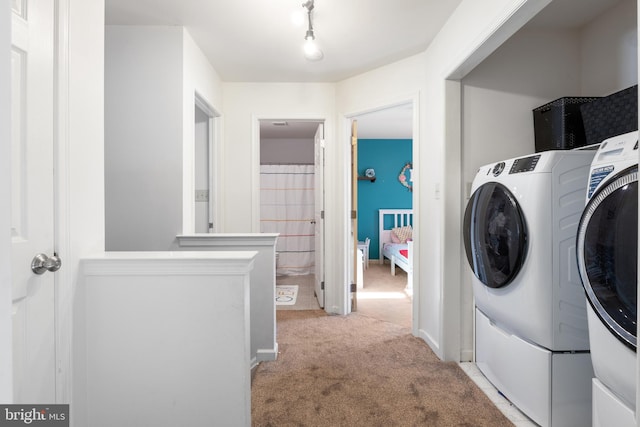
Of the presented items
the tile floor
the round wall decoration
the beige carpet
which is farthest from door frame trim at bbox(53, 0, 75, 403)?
the round wall decoration

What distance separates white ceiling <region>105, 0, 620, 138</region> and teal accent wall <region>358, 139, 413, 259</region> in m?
3.04

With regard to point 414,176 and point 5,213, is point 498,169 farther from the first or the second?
point 5,213

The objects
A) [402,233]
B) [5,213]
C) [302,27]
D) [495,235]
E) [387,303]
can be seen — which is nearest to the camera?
[5,213]

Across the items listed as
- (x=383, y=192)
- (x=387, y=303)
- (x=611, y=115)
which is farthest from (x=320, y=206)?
(x=383, y=192)

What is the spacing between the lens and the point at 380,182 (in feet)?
19.9

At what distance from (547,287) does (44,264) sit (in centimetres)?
196

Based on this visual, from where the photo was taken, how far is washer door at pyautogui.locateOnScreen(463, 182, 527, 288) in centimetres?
164

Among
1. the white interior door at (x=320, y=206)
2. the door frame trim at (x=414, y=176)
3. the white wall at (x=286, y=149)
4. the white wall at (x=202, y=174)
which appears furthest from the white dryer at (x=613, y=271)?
the white wall at (x=286, y=149)

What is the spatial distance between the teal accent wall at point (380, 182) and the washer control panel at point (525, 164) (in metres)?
4.33

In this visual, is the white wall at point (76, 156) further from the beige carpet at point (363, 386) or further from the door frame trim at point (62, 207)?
A: the beige carpet at point (363, 386)

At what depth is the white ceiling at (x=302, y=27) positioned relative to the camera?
2041 mm

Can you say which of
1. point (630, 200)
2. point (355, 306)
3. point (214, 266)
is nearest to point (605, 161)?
point (630, 200)

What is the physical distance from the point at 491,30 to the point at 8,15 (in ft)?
6.14

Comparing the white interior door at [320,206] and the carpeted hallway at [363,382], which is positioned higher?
the white interior door at [320,206]
